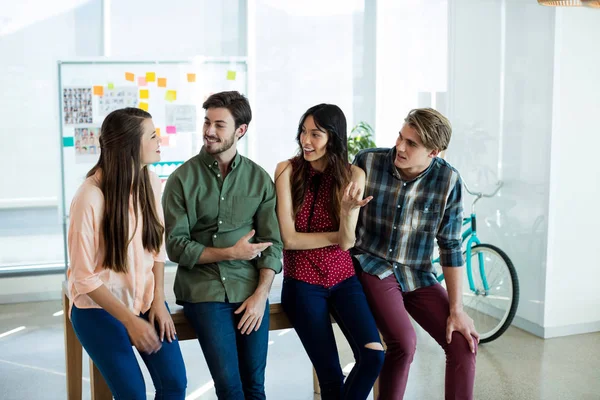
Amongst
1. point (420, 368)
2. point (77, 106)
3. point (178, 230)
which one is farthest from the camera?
point (77, 106)

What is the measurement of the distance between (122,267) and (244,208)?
0.49 meters

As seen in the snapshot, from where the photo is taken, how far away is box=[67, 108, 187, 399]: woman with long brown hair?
2.03 meters

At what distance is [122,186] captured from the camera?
211 centimetres

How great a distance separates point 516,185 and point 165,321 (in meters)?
2.49

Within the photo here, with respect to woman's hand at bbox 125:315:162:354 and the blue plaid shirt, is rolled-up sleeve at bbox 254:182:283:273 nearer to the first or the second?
the blue plaid shirt

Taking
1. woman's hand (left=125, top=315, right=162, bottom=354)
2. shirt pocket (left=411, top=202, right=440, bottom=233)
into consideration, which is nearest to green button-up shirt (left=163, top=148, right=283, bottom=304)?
woman's hand (left=125, top=315, right=162, bottom=354)

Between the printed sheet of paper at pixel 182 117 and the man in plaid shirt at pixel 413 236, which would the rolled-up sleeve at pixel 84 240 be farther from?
the printed sheet of paper at pixel 182 117

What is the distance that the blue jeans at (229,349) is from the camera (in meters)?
2.17

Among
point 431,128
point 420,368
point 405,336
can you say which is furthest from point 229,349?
point 420,368

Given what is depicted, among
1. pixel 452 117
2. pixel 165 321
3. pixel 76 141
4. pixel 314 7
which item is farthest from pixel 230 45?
pixel 165 321

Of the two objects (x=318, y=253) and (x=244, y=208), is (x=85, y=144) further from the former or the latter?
(x=318, y=253)

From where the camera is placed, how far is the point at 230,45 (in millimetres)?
5004

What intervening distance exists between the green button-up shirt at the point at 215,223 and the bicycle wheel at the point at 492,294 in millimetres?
1762

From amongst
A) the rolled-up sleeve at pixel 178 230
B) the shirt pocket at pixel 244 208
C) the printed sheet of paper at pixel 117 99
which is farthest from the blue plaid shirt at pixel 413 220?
the printed sheet of paper at pixel 117 99
